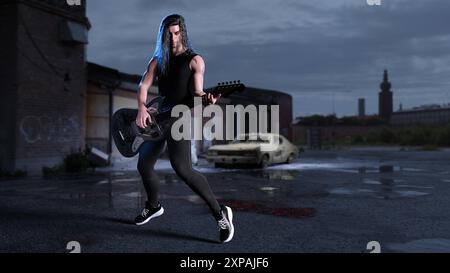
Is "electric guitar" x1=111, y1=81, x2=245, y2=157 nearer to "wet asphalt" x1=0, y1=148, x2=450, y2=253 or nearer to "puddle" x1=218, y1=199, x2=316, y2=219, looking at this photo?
"wet asphalt" x1=0, y1=148, x2=450, y2=253

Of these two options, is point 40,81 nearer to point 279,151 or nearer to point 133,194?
point 133,194

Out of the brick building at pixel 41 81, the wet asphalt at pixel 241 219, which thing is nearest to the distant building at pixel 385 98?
the brick building at pixel 41 81

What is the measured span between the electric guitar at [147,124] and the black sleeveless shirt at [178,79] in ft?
0.25

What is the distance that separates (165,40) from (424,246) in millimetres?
3124

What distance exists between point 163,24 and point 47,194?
16.1ft

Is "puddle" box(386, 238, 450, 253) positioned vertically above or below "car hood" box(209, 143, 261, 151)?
below

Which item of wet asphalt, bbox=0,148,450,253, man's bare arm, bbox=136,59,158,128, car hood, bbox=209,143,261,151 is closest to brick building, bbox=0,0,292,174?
wet asphalt, bbox=0,148,450,253

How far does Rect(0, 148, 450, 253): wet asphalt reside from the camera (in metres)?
4.19

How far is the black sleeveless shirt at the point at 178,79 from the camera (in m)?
4.37

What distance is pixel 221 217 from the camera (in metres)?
4.34

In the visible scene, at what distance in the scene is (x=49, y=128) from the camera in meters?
13.8

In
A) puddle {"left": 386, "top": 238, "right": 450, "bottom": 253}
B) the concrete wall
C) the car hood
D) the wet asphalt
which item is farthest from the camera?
the car hood

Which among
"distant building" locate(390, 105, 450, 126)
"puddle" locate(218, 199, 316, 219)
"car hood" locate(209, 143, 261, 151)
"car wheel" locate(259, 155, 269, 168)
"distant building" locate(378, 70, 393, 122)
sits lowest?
"puddle" locate(218, 199, 316, 219)
